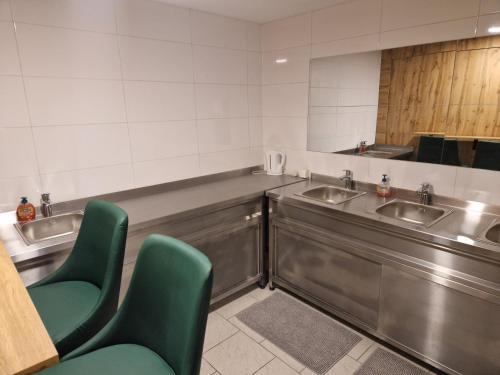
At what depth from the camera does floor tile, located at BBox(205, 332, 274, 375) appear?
1694mm

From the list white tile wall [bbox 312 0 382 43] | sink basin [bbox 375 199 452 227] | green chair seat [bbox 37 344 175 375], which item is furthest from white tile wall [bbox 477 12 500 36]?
green chair seat [bbox 37 344 175 375]

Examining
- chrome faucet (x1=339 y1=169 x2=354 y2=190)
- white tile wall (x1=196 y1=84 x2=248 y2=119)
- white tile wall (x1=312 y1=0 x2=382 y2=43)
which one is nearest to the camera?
white tile wall (x1=312 y1=0 x2=382 y2=43)

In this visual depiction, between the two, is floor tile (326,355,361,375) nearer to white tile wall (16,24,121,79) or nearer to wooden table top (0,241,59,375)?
wooden table top (0,241,59,375)

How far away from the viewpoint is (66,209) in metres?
1.87

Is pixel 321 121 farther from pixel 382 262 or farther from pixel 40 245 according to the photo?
pixel 40 245

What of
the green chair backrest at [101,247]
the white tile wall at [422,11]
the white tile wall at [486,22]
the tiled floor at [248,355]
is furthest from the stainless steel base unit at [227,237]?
the white tile wall at [486,22]

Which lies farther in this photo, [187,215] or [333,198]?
[333,198]

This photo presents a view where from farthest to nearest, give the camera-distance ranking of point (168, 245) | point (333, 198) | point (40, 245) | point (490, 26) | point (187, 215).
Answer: point (333, 198)
point (187, 215)
point (490, 26)
point (40, 245)
point (168, 245)

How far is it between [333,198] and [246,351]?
1158 mm

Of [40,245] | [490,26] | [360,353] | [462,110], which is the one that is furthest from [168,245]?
[490,26]

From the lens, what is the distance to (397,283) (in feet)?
5.37

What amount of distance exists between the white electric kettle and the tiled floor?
119 centimetres

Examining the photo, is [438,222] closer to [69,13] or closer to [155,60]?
[155,60]

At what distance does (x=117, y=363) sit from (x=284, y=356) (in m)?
1.03
